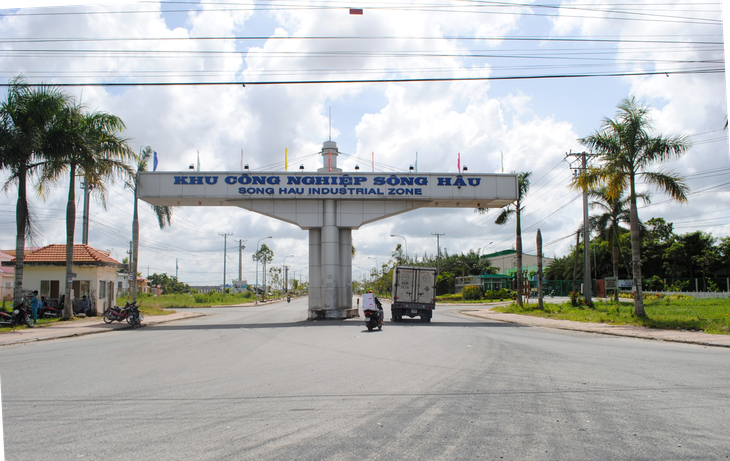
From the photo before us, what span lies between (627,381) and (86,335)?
58.9 feet

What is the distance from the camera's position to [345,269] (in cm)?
2780

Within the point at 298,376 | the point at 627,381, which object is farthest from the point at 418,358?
the point at 627,381

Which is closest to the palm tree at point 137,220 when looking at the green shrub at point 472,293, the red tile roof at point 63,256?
the red tile roof at point 63,256

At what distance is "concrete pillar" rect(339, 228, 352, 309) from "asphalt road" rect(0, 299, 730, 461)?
1508cm

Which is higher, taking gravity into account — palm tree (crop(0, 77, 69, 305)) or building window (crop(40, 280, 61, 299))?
Answer: palm tree (crop(0, 77, 69, 305))

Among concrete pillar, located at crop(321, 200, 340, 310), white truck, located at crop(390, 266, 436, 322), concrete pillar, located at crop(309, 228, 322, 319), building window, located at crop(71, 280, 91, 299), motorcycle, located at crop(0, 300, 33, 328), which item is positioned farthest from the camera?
building window, located at crop(71, 280, 91, 299)

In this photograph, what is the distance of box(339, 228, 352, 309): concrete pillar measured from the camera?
27.6 m

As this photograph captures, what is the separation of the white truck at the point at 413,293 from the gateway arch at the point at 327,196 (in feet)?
10.2

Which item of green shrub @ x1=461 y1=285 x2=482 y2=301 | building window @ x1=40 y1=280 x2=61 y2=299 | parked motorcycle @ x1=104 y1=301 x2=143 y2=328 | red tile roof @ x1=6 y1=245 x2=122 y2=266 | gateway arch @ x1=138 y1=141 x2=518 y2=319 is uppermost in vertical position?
gateway arch @ x1=138 y1=141 x2=518 y2=319

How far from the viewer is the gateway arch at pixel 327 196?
26984 millimetres

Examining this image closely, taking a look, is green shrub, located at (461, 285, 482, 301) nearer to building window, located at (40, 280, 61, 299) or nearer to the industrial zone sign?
the industrial zone sign

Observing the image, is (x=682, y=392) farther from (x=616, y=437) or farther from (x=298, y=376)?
(x=298, y=376)

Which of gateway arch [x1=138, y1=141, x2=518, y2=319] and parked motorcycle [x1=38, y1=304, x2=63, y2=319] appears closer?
parked motorcycle [x1=38, y1=304, x2=63, y2=319]

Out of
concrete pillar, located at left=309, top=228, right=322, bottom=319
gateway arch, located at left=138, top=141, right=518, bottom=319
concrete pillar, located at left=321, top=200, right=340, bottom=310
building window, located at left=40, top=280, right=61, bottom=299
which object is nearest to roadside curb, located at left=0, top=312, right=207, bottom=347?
building window, located at left=40, top=280, right=61, bottom=299
